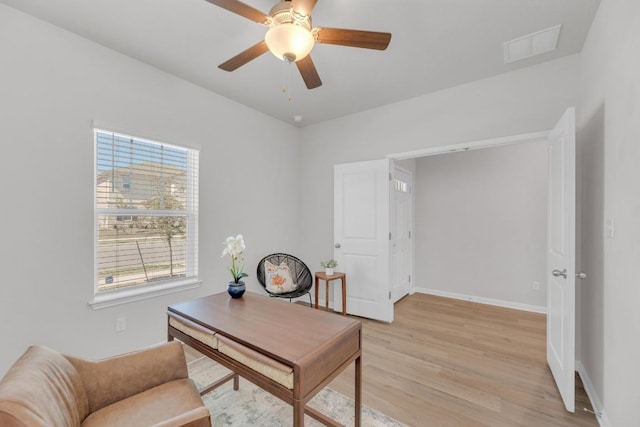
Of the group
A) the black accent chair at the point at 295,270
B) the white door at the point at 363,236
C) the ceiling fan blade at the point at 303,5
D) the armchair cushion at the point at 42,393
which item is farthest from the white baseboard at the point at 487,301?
the armchair cushion at the point at 42,393

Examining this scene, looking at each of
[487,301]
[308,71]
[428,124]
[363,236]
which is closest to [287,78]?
[308,71]

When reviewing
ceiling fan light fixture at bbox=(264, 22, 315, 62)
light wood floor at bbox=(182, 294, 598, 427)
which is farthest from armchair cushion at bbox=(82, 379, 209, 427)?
ceiling fan light fixture at bbox=(264, 22, 315, 62)

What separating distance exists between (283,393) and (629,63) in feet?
7.96

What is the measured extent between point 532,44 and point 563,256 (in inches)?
68.7

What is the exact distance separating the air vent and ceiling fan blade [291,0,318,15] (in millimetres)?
1826

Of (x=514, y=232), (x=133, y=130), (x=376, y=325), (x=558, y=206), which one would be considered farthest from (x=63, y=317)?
(x=514, y=232)

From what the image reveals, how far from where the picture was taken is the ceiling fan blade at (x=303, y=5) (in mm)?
1440

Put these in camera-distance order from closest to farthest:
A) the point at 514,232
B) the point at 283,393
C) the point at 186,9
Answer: the point at 283,393, the point at 186,9, the point at 514,232

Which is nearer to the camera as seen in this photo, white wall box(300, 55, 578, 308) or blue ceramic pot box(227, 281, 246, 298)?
blue ceramic pot box(227, 281, 246, 298)

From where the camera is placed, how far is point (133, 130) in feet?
8.39

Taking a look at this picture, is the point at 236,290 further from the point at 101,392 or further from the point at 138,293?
the point at 138,293

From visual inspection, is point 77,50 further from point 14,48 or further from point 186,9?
point 186,9

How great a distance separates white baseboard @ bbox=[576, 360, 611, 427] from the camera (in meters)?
1.74

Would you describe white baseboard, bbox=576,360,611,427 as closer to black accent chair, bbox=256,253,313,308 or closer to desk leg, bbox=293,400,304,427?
desk leg, bbox=293,400,304,427
